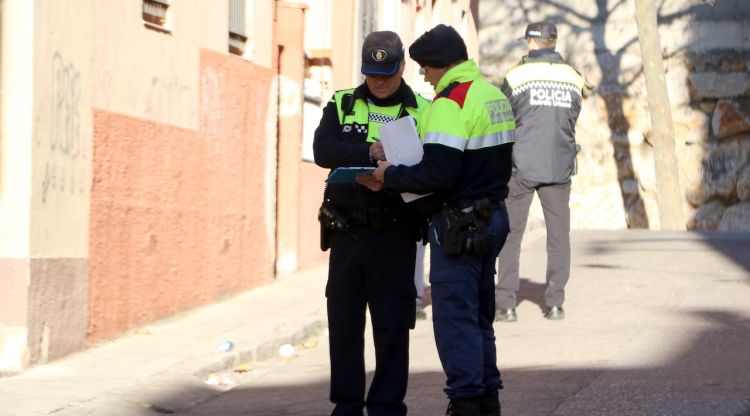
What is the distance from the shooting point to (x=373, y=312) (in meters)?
6.71

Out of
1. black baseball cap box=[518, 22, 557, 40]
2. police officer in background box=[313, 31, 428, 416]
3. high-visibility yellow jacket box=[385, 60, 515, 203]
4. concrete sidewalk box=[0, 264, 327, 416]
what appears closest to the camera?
high-visibility yellow jacket box=[385, 60, 515, 203]

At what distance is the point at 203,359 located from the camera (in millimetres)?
9438

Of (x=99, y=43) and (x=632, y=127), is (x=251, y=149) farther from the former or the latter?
(x=632, y=127)

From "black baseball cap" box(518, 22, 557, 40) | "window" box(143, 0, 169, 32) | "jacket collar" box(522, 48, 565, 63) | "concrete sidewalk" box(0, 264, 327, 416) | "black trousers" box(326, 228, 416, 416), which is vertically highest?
"window" box(143, 0, 169, 32)

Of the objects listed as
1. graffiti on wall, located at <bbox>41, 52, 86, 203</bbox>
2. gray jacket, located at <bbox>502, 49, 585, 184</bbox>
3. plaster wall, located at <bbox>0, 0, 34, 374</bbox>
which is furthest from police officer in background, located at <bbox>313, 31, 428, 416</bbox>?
gray jacket, located at <bbox>502, 49, 585, 184</bbox>

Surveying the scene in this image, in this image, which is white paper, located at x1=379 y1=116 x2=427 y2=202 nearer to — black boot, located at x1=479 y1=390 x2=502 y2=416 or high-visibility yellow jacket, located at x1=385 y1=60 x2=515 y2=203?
high-visibility yellow jacket, located at x1=385 y1=60 x2=515 y2=203

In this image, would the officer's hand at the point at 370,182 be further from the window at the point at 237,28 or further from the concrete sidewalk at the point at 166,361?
the window at the point at 237,28

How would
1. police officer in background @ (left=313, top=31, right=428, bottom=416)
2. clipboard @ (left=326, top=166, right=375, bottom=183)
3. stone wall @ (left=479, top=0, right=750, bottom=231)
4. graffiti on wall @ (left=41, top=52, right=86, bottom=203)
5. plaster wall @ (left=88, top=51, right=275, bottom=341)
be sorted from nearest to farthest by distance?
clipboard @ (left=326, top=166, right=375, bottom=183) < police officer in background @ (left=313, top=31, right=428, bottom=416) < graffiti on wall @ (left=41, top=52, right=86, bottom=203) < plaster wall @ (left=88, top=51, right=275, bottom=341) < stone wall @ (left=479, top=0, right=750, bottom=231)

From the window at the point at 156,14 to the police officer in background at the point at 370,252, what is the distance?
4365mm

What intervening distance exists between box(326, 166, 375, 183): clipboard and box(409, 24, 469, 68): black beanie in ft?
1.76

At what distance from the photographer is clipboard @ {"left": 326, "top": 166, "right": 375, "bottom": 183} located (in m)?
6.52

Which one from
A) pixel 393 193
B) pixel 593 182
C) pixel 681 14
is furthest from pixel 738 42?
pixel 393 193

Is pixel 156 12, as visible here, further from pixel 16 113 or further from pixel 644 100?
pixel 644 100

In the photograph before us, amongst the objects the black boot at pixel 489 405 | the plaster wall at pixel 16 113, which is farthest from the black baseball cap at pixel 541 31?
the black boot at pixel 489 405
